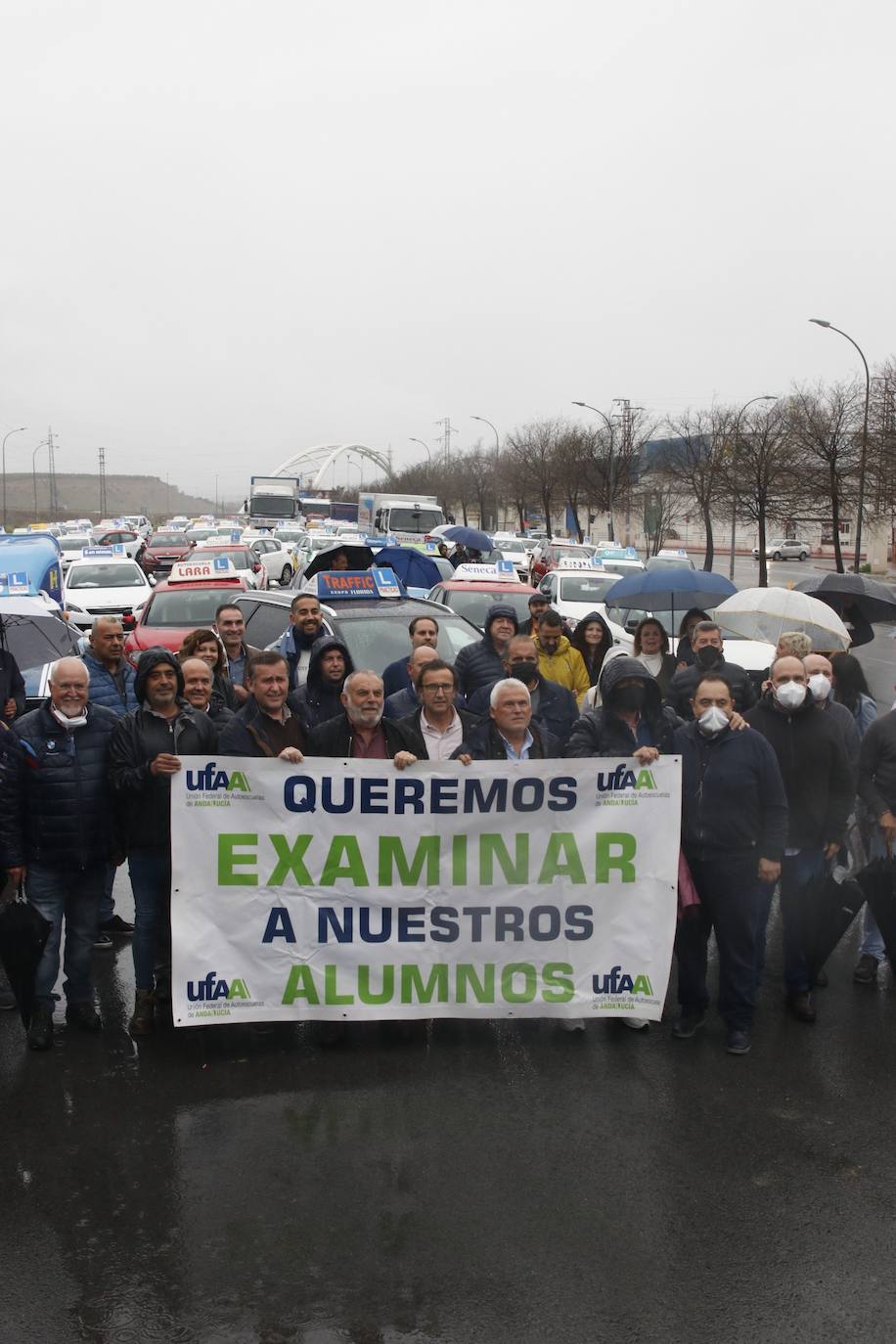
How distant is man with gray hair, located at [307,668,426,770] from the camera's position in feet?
19.3

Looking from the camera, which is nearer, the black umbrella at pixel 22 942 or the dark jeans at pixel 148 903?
the black umbrella at pixel 22 942

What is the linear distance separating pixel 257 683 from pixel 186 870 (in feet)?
3.11

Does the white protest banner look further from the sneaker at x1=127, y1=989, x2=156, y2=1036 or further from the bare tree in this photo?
the bare tree

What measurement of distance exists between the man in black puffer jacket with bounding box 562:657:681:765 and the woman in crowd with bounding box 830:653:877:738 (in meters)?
1.87

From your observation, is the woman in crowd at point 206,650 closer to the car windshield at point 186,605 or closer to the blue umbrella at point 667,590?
the blue umbrella at point 667,590

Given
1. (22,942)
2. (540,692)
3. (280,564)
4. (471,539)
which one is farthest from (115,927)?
(280,564)

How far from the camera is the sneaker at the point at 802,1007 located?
6172mm

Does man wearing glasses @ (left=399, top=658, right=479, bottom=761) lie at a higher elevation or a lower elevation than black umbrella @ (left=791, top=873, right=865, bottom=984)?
higher

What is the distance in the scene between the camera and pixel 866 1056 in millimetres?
5758

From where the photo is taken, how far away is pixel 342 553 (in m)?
16.5

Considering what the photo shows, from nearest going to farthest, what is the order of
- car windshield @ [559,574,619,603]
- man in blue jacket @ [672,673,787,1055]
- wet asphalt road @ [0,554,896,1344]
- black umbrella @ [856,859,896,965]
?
1. wet asphalt road @ [0,554,896,1344]
2. man in blue jacket @ [672,673,787,1055]
3. black umbrella @ [856,859,896,965]
4. car windshield @ [559,574,619,603]

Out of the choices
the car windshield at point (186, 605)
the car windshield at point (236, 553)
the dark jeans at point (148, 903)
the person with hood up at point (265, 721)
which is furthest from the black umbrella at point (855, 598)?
the car windshield at point (236, 553)

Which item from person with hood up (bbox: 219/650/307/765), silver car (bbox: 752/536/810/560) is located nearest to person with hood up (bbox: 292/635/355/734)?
person with hood up (bbox: 219/650/307/765)

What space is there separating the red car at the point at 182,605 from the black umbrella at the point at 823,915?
9.75 m
